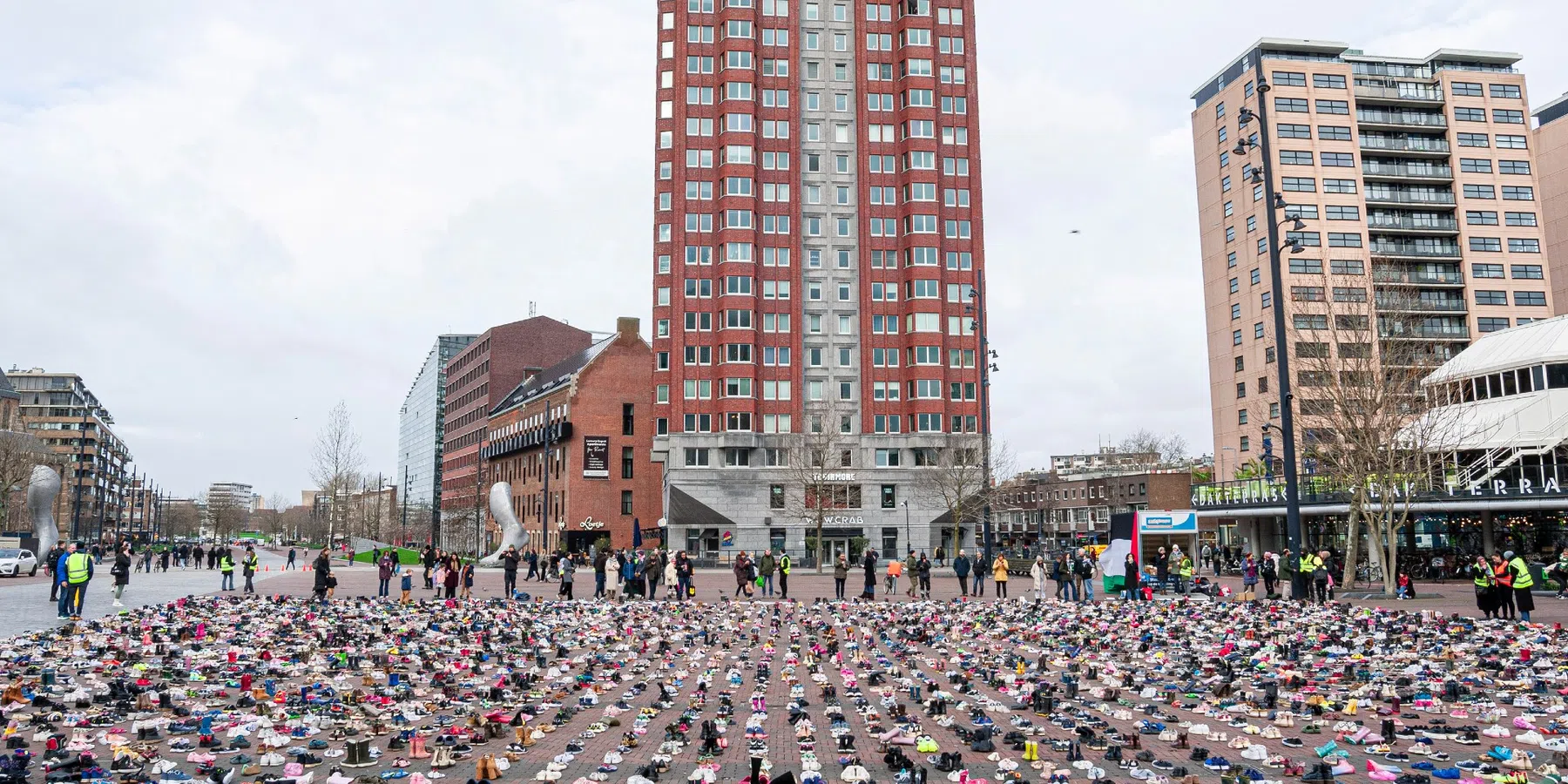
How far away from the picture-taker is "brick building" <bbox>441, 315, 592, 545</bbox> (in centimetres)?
12938

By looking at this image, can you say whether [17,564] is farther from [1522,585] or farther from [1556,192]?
[1556,192]

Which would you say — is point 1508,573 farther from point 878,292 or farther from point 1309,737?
point 878,292

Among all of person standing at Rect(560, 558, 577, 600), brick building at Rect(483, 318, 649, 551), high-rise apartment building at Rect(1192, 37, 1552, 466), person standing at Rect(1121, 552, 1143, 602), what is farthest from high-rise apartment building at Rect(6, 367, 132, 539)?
person standing at Rect(1121, 552, 1143, 602)

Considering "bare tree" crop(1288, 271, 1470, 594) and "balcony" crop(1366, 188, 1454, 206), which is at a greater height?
"balcony" crop(1366, 188, 1454, 206)

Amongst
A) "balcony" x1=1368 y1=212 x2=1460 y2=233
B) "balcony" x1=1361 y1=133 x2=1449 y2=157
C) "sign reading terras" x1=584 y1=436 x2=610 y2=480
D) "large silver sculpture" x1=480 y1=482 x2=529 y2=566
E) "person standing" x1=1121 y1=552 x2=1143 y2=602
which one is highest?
"balcony" x1=1361 y1=133 x2=1449 y2=157

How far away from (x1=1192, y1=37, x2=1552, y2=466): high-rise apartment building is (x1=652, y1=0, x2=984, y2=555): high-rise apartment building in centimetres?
2888

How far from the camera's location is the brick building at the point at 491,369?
424 ft

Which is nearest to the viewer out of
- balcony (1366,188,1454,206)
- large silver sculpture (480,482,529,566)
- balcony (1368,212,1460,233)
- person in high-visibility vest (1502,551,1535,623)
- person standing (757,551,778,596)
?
person in high-visibility vest (1502,551,1535,623)

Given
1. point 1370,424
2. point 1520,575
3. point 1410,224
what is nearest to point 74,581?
point 1520,575

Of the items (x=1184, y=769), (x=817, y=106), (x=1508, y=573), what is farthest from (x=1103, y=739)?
(x=817, y=106)

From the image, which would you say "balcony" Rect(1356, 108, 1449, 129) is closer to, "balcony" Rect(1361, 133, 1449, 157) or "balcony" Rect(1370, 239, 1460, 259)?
"balcony" Rect(1361, 133, 1449, 157)

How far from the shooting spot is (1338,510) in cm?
4719

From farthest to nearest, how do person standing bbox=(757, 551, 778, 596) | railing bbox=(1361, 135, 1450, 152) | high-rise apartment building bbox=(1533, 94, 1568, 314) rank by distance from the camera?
high-rise apartment building bbox=(1533, 94, 1568, 314), railing bbox=(1361, 135, 1450, 152), person standing bbox=(757, 551, 778, 596)

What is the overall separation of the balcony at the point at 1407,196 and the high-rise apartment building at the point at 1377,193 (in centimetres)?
11
